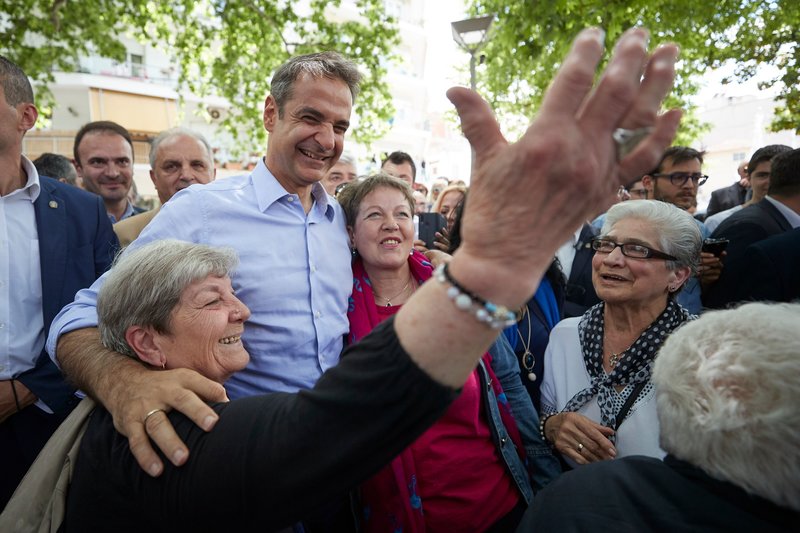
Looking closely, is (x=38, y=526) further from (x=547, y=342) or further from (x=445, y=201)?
(x=445, y=201)

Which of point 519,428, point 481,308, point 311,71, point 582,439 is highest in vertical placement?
point 311,71

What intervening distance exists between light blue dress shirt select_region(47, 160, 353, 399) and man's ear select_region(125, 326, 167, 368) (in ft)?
1.55

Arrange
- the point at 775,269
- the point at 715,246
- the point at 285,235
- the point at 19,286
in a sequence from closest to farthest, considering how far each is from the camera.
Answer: the point at 285,235
the point at 19,286
the point at 775,269
the point at 715,246

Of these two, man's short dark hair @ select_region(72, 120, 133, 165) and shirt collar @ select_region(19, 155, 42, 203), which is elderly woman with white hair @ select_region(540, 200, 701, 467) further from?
man's short dark hair @ select_region(72, 120, 133, 165)

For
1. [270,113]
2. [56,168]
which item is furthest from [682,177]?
[56,168]

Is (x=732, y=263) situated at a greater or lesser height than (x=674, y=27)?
lesser

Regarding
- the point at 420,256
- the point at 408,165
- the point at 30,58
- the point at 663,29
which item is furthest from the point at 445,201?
the point at 30,58

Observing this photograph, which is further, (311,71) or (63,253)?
(63,253)

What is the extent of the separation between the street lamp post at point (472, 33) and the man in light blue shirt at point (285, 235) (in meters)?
5.60

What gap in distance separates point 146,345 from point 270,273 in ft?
2.07

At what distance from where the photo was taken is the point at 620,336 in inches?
98.9

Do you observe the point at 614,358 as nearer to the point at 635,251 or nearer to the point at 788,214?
the point at 635,251

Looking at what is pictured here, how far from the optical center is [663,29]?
266 inches

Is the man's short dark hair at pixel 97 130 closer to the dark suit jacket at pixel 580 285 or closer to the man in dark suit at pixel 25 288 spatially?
the man in dark suit at pixel 25 288
